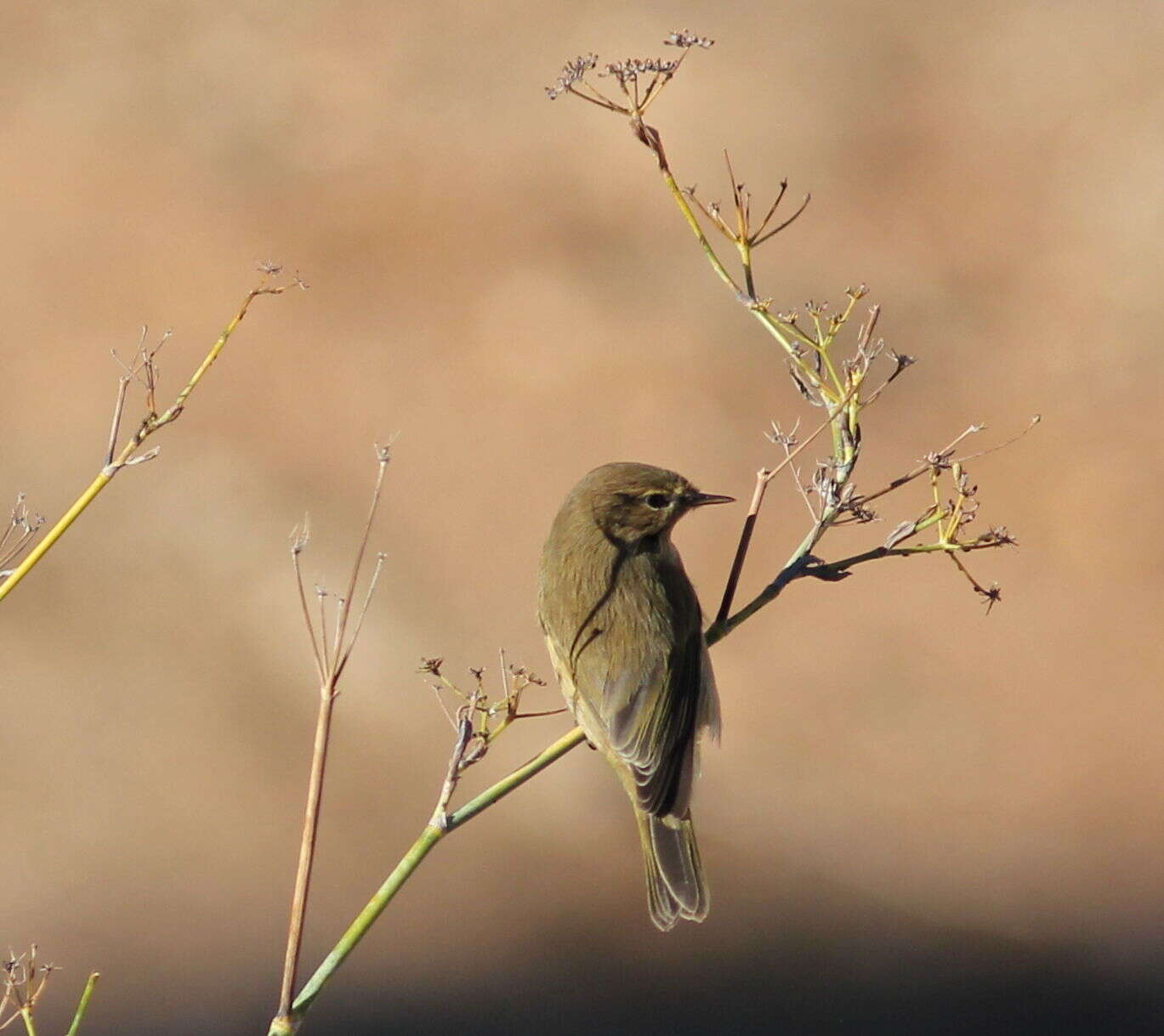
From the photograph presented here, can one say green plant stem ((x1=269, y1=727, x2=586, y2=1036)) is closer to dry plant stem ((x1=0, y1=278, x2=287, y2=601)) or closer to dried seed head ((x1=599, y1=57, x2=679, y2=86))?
dry plant stem ((x1=0, y1=278, x2=287, y2=601))

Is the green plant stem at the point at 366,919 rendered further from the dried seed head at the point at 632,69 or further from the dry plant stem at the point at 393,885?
the dried seed head at the point at 632,69

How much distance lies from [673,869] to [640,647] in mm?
555

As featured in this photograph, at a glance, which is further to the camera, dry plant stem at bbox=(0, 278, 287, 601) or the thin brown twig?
the thin brown twig

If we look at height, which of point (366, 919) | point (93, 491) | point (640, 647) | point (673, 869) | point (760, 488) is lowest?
point (366, 919)

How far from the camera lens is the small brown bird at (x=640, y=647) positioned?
3479mm

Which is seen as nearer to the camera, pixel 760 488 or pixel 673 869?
pixel 760 488

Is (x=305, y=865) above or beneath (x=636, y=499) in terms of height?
beneath

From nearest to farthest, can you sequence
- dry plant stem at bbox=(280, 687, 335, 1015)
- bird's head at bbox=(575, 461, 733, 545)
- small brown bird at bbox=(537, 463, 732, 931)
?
dry plant stem at bbox=(280, 687, 335, 1015) < small brown bird at bbox=(537, 463, 732, 931) < bird's head at bbox=(575, 461, 733, 545)

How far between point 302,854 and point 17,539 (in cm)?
73

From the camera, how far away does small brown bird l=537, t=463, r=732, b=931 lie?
3.48 metres

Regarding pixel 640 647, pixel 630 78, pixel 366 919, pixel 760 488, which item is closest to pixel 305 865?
pixel 366 919

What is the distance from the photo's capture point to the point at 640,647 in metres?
3.64

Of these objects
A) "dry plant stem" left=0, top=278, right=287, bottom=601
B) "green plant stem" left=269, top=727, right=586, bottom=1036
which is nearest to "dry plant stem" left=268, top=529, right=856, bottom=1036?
"green plant stem" left=269, top=727, right=586, bottom=1036

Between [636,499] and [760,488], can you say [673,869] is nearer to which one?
[636,499]
